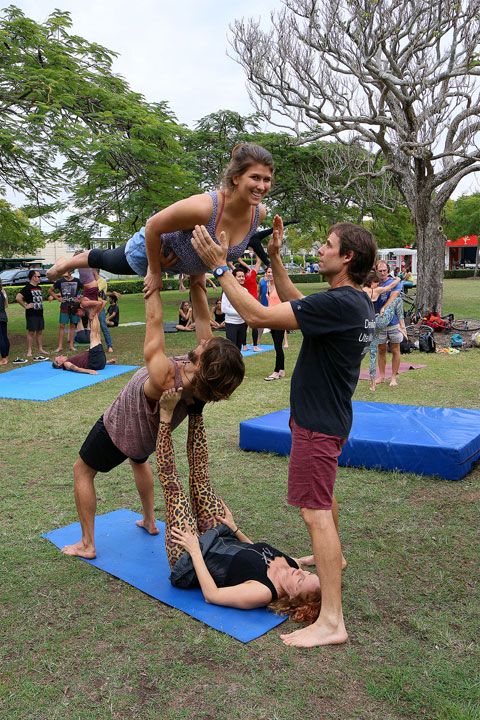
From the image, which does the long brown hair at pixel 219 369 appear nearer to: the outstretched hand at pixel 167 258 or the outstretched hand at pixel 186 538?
the outstretched hand at pixel 167 258

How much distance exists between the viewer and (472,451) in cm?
501

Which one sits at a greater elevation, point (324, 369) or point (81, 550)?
point (324, 369)

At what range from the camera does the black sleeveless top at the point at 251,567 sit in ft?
10.1

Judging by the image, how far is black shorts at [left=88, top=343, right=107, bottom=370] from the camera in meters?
10.4

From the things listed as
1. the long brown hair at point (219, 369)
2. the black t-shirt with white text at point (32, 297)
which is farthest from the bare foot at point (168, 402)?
the black t-shirt with white text at point (32, 297)

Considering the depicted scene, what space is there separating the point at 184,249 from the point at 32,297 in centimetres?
913

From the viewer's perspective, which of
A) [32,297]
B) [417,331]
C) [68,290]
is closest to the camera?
[32,297]


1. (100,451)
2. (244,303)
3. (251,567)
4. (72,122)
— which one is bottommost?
(251,567)

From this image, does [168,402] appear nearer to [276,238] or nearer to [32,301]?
[276,238]

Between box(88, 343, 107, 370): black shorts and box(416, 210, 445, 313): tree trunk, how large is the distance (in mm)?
9462

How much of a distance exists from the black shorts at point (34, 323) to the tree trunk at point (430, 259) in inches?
394

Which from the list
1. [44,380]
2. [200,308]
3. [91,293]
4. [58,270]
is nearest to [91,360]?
[44,380]

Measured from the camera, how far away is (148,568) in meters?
3.54

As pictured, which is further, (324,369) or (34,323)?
(34,323)
